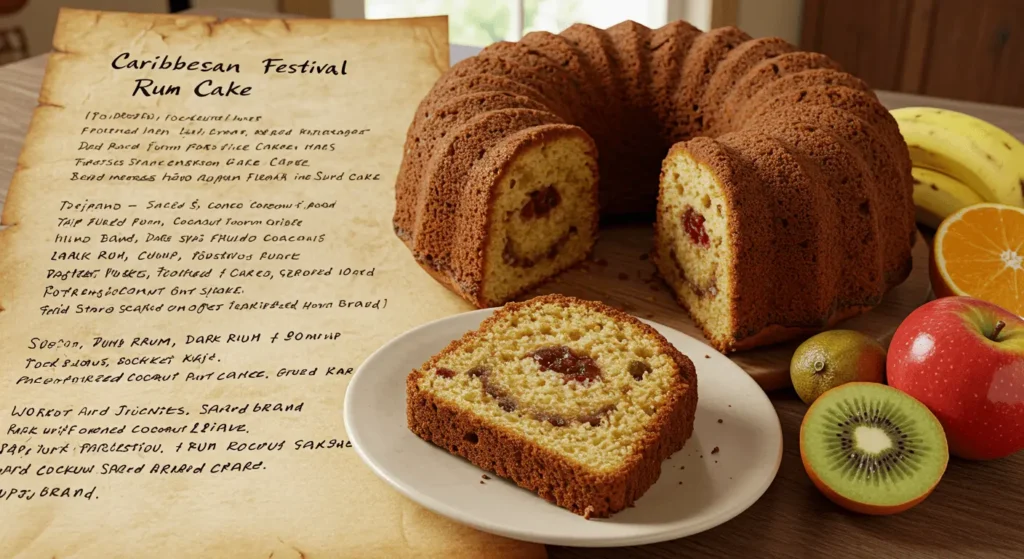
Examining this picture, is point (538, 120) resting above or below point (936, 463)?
above

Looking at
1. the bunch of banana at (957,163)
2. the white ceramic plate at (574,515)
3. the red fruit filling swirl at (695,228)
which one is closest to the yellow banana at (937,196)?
the bunch of banana at (957,163)

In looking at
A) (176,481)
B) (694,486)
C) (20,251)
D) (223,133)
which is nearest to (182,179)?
(223,133)

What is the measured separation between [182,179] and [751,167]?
119cm

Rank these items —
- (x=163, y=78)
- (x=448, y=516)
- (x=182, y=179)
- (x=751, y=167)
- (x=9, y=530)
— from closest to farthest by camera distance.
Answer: (x=448, y=516)
(x=9, y=530)
(x=751, y=167)
(x=182, y=179)
(x=163, y=78)

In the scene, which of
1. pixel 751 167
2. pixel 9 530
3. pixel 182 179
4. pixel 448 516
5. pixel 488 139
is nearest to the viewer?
pixel 448 516

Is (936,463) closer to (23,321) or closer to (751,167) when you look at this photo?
(751,167)

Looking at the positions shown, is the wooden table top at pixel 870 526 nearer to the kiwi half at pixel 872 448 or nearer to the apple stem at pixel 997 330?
the kiwi half at pixel 872 448

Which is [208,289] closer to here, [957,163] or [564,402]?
[564,402]

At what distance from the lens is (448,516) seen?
1071mm

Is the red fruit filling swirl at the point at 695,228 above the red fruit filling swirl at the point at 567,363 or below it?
above

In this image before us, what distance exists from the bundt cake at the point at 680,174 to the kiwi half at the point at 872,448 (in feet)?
0.99

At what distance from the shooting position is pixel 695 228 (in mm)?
1599

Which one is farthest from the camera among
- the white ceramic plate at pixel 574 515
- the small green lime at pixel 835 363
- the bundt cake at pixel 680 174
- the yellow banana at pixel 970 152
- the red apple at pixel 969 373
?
the yellow banana at pixel 970 152

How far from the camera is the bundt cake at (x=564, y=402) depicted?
111 cm
